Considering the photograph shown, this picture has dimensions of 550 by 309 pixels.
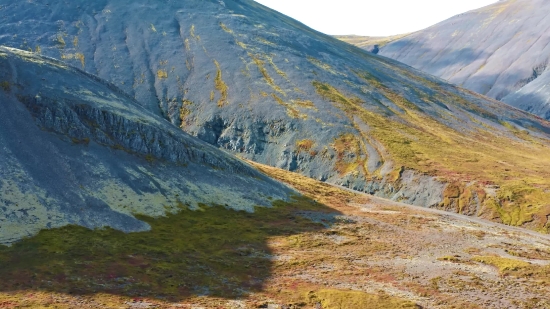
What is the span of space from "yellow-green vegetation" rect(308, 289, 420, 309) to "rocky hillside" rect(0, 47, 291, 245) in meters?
31.8

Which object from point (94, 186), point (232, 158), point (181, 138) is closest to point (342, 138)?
point (232, 158)

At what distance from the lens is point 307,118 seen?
520 feet

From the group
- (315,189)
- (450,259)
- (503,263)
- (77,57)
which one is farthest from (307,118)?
(503,263)

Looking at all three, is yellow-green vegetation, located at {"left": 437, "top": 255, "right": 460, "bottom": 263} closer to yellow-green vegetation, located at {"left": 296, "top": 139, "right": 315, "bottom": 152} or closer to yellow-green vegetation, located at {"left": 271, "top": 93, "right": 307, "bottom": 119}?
yellow-green vegetation, located at {"left": 296, "top": 139, "right": 315, "bottom": 152}

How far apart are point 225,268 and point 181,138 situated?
1937 inches

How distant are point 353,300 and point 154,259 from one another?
84.2 feet

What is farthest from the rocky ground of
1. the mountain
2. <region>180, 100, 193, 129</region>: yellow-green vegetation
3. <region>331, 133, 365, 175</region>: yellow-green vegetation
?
<region>180, 100, 193, 129</region>: yellow-green vegetation

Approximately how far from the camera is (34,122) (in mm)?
83812

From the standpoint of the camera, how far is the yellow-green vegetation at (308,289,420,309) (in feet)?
170

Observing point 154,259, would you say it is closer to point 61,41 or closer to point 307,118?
point 307,118

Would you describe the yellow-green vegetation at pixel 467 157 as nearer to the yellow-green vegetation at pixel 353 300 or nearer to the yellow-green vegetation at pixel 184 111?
the yellow-green vegetation at pixel 184 111

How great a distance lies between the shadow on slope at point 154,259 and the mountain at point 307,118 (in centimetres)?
5272

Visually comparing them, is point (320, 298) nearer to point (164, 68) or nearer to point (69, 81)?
point (69, 81)

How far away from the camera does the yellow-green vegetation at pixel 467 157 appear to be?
106 meters
